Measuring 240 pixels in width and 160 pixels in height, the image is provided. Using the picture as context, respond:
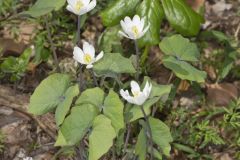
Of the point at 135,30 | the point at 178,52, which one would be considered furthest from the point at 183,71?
the point at 135,30

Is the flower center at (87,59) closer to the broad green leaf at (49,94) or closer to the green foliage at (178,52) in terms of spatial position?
the broad green leaf at (49,94)

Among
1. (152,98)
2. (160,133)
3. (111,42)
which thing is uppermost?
(152,98)

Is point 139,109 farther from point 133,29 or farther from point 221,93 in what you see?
point 221,93

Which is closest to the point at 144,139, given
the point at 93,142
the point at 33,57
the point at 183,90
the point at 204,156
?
the point at 93,142

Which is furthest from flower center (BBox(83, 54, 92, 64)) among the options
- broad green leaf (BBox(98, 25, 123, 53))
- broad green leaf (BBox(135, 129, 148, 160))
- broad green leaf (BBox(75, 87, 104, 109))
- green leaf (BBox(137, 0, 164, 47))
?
broad green leaf (BBox(98, 25, 123, 53))

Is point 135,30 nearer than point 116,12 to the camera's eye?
Yes

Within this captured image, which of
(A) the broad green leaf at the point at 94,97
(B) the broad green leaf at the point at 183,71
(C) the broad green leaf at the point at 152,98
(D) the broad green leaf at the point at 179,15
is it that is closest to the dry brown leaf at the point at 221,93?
(D) the broad green leaf at the point at 179,15

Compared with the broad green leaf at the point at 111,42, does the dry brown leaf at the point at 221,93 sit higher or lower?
lower

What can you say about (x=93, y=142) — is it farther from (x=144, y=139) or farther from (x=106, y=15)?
(x=106, y=15)
